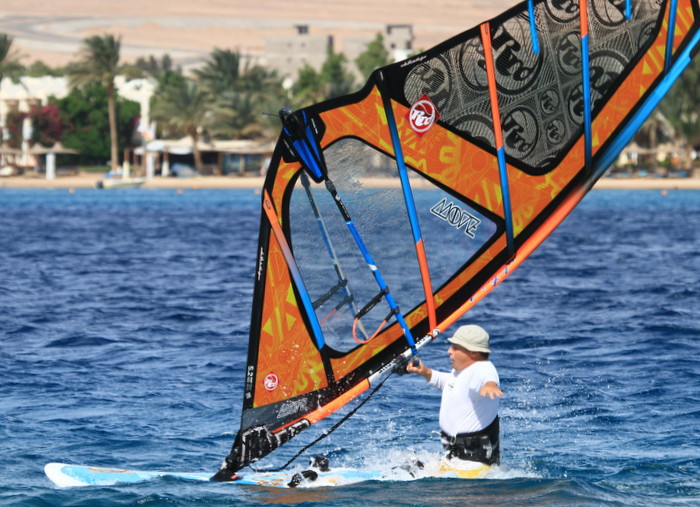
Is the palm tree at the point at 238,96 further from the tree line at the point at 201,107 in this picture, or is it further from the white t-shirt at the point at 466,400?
the white t-shirt at the point at 466,400

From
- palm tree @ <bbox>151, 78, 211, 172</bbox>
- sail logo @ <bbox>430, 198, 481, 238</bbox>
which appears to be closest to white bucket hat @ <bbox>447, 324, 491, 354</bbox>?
sail logo @ <bbox>430, 198, 481, 238</bbox>

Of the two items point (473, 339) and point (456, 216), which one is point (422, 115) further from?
point (473, 339)

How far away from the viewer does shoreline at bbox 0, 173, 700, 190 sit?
9919cm

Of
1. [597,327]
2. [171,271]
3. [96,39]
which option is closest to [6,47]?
[96,39]

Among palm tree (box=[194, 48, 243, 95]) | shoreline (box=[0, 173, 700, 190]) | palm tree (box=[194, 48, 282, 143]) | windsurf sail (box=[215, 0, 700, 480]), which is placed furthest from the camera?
palm tree (box=[194, 48, 243, 95])

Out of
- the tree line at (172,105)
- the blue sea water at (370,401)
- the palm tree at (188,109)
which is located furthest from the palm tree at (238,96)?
the blue sea water at (370,401)

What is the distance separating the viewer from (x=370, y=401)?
47.4ft

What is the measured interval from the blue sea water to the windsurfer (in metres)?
0.38

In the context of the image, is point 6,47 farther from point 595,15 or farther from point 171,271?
point 595,15

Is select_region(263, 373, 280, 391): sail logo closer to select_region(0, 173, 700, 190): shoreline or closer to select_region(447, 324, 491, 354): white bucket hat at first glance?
select_region(447, 324, 491, 354): white bucket hat

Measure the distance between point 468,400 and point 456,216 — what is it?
1583 millimetres

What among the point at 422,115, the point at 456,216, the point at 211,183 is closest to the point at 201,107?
the point at 211,183

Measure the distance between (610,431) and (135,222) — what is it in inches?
1888

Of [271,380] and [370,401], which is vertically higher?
[271,380]
